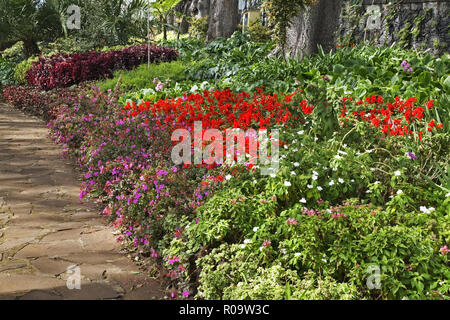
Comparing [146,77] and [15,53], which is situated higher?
[15,53]

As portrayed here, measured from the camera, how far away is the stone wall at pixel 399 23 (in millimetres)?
9383

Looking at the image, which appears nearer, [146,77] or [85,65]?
[146,77]

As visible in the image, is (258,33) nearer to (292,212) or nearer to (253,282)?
(292,212)

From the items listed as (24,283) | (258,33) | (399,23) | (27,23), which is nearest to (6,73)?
(27,23)

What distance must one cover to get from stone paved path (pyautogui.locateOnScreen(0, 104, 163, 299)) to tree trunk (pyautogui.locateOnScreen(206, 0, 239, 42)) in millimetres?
7400

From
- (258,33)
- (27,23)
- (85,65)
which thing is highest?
(27,23)

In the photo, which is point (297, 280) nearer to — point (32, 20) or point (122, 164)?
point (122, 164)

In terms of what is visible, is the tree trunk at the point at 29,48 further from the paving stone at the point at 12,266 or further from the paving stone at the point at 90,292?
the paving stone at the point at 90,292

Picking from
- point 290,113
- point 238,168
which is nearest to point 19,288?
point 238,168

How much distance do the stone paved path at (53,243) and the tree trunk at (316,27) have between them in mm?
4519

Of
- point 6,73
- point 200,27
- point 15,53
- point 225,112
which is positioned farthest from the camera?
point 15,53

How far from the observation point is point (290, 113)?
4.55m

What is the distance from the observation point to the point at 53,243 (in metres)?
3.70

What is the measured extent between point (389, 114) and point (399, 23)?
666 cm
